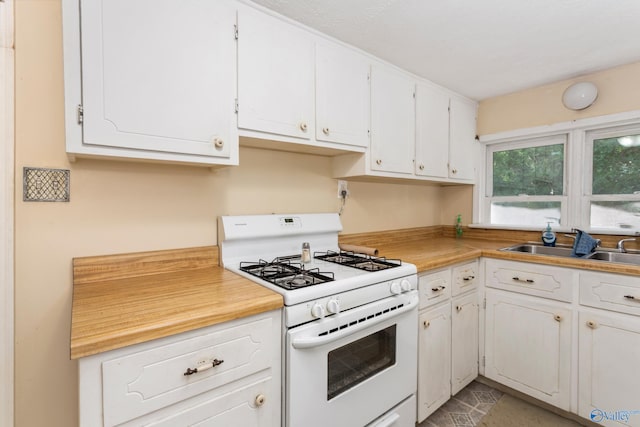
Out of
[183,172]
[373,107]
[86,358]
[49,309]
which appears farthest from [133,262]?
[373,107]

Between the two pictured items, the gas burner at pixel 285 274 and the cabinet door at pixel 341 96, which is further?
the cabinet door at pixel 341 96

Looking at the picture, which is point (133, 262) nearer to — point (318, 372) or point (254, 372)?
point (254, 372)

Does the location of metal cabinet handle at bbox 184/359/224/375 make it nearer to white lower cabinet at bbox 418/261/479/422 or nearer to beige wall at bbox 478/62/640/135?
white lower cabinet at bbox 418/261/479/422

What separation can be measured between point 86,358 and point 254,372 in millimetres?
498

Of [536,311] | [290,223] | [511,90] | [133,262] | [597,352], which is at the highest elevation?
[511,90]

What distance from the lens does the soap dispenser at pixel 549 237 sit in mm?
2252

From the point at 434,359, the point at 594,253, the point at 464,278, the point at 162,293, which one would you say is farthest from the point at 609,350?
the point at 162,293

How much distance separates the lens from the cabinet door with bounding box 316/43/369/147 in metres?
1.64

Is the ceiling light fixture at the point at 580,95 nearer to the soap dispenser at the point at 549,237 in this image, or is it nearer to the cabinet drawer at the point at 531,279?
the soap dispenser at the point at 549,237

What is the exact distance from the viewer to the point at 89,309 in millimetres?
970

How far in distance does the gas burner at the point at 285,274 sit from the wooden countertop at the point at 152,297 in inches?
3.2

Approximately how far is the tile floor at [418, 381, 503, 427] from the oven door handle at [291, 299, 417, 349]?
0.82 meters

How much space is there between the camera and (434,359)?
1.79m

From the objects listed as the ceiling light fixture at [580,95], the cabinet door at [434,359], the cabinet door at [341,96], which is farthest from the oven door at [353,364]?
the ceiling light fixture at [580,95]
